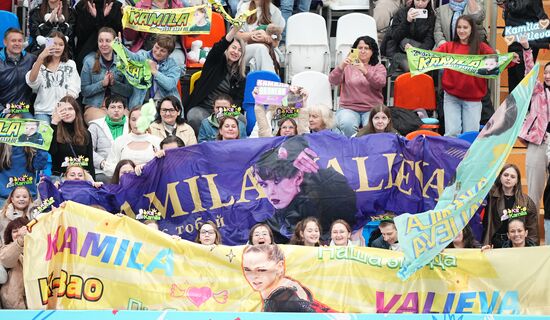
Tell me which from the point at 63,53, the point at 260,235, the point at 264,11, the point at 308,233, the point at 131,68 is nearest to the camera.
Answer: the point at 260,235

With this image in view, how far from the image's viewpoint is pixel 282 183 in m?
13.5

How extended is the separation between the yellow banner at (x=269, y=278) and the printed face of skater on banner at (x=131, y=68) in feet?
12.9

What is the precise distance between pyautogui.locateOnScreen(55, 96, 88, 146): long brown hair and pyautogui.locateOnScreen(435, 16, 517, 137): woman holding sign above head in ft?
12.3

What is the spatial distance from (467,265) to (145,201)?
312 centimetres

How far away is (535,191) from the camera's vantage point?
14945mm

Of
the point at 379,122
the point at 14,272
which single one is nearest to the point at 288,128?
the point at 379,122

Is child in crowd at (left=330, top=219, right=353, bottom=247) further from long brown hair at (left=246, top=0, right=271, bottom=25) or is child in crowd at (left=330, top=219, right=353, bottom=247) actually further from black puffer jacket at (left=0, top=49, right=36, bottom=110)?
long brown hair at (left=246, top=0, right=271, bottom=25)

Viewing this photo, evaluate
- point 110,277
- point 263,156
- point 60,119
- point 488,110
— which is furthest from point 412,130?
point 110,277

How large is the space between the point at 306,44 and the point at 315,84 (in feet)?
2.97

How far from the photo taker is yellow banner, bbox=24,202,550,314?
11.7 m

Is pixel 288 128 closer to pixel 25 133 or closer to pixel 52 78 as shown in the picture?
pixel 25 133

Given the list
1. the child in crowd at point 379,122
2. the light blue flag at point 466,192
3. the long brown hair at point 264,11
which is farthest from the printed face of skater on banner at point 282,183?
the long brown hair at point 264,11

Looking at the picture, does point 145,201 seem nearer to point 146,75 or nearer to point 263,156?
point 263,156

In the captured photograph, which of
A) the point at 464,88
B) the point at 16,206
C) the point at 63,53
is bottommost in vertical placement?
the point at 16,206
